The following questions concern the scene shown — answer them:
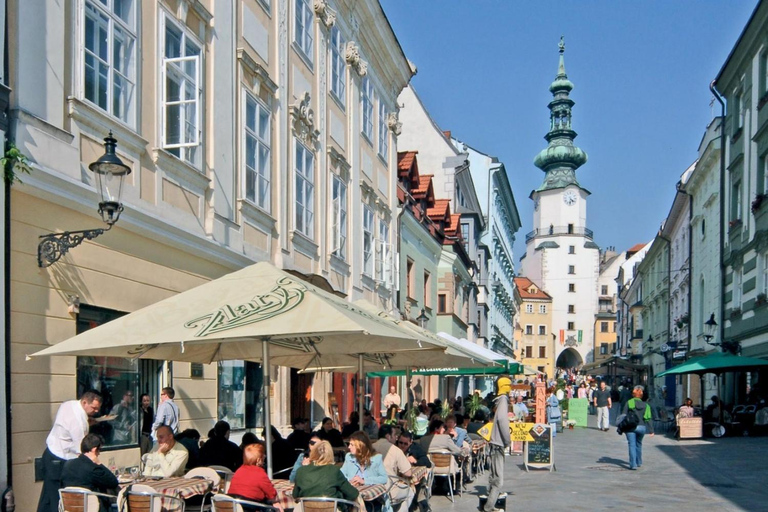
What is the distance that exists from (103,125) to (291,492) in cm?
456

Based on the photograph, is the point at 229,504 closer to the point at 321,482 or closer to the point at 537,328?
the point at 321,482

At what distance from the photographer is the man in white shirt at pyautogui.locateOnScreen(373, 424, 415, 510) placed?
8.71 meters

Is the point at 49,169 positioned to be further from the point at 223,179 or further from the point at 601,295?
the point at 601,295

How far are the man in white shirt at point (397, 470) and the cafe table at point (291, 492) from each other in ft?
1.51

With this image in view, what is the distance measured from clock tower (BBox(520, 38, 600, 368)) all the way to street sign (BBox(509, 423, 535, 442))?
3707 inches

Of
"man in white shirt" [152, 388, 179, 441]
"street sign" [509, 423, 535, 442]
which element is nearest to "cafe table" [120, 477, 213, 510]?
"man in white shirt" [152, 388, 179, 441]

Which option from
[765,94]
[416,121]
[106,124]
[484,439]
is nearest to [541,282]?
[416,121]

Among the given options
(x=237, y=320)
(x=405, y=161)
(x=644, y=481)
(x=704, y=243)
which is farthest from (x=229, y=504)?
(x=704, y=243)

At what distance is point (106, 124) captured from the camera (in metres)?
9.55

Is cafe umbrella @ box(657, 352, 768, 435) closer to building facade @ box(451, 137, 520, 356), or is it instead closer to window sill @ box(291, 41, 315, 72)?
window sill @ box(291, 41, 315, 72)

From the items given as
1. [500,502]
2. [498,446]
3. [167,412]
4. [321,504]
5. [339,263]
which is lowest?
[500,502]

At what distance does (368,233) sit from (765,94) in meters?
11.5

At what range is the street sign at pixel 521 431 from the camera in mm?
15973

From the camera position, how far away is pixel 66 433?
25.8 feet
